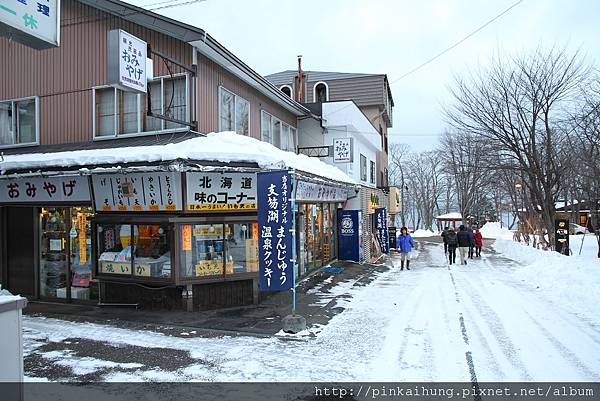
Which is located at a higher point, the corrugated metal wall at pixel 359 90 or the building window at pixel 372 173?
the corrugated metal wall at pixel 359 90

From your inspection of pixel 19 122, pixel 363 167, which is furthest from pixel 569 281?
pixel 19 122

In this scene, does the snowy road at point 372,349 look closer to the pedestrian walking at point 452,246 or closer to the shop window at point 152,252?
the shop window at point 152,252

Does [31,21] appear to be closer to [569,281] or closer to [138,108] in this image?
[138,108]

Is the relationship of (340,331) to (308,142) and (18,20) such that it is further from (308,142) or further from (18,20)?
(308,142)

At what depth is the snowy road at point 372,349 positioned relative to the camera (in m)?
6.01

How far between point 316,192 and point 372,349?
7.25 meters

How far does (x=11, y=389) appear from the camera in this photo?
443 cm

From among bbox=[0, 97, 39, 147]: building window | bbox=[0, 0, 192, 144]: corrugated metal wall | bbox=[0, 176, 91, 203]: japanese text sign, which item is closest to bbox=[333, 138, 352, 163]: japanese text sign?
bbox=[0, 0, 192, 144]: corrugated metal wall

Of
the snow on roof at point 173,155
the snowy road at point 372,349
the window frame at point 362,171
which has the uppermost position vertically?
the window frame at point 362,171

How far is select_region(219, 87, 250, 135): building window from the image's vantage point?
12000 mm

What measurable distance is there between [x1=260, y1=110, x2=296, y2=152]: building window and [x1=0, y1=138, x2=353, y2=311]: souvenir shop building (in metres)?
4.35

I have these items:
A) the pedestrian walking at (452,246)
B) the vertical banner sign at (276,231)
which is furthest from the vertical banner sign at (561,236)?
the vertical banner sign at (276,231)

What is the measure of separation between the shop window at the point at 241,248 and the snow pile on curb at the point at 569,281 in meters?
7.41

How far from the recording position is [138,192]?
962cm
